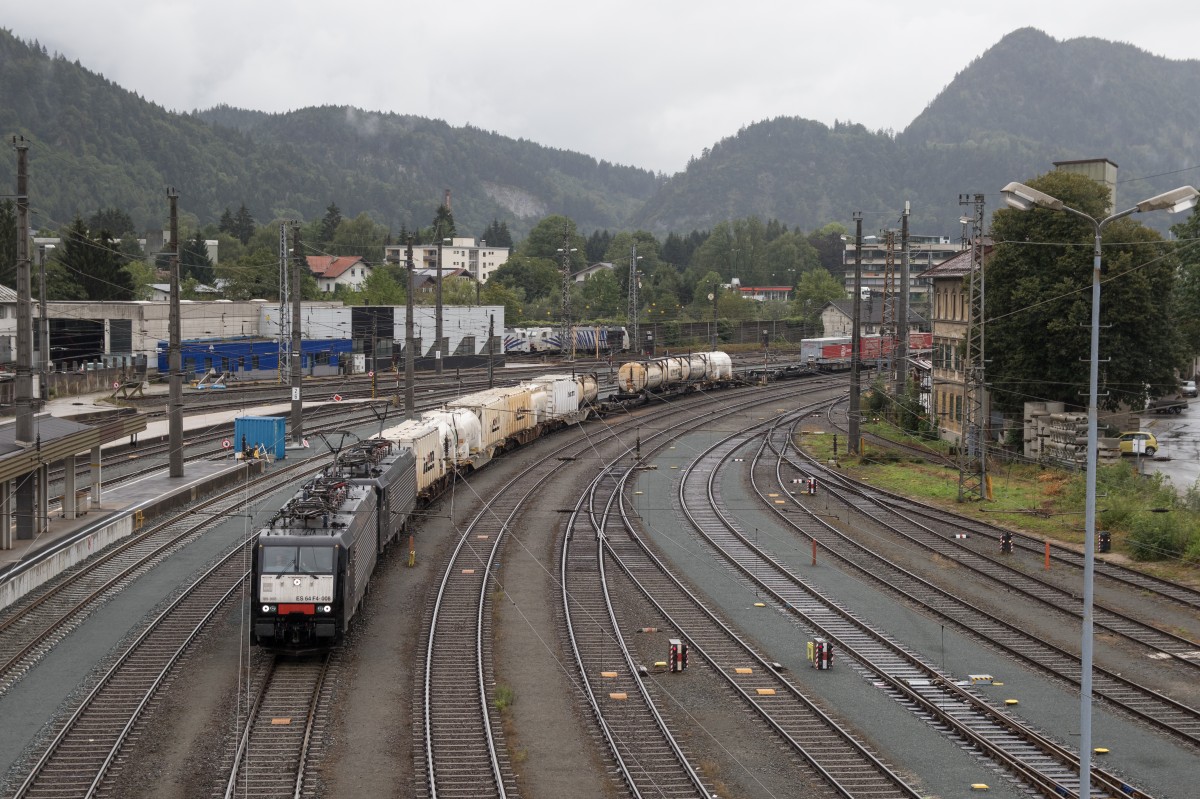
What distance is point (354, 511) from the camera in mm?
25516

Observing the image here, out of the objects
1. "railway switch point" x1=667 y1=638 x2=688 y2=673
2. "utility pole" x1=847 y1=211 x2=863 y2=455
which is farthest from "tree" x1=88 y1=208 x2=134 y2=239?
"railway switch point" x1=667 y1=638 x2=688 y2=673

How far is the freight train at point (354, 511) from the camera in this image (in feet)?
74.2

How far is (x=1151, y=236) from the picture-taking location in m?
50.3

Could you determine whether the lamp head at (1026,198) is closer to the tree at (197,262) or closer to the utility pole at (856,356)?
the utility pole at (856,356)

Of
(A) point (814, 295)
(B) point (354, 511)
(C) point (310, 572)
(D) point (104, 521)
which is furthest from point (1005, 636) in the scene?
(A) point (814, 295)

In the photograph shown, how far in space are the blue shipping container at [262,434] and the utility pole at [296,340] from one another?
1520 mm

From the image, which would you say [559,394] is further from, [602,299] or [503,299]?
[602,299]

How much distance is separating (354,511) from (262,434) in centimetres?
2454

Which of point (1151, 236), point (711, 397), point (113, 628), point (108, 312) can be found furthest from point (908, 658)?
point (108, 312)

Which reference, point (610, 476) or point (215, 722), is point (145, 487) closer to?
point (610, 476)

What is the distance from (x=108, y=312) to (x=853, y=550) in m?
62.4

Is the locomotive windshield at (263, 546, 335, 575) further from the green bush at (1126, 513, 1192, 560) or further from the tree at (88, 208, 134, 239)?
the tree at (88, 208, 134, 239)

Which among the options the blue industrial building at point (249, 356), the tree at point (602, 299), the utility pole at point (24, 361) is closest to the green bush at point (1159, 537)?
the utility pole at point (24, 361)

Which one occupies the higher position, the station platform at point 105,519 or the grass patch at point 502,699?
the station platform at point 105,519
